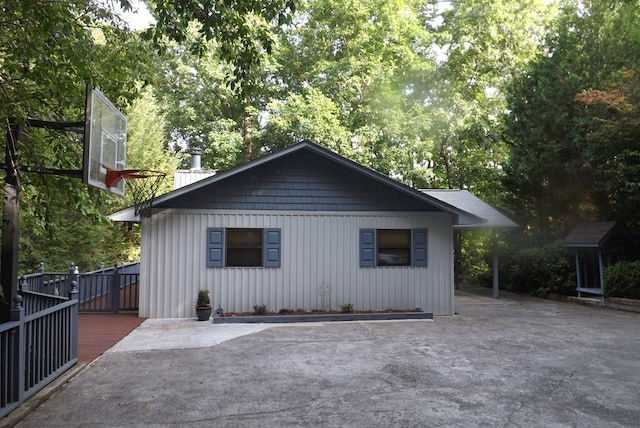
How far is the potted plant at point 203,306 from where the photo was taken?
1014 centimetres

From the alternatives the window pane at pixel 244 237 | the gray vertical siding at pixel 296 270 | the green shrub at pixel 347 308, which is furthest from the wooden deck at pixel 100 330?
the green shrub at pixel 347 308

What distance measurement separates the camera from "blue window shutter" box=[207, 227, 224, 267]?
10688 millimetres

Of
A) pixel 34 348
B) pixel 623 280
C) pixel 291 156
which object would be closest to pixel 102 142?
pixel 34 348

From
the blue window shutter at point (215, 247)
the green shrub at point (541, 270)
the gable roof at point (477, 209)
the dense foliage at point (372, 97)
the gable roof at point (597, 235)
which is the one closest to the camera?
the dense foliage at point (372, 97)

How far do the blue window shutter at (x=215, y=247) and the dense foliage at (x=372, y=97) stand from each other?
3.12 m

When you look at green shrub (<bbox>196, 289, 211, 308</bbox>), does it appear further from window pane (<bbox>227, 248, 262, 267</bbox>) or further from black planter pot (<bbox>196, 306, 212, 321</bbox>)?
window pane (<bbox>227, 248, 262, 267</bbox>)

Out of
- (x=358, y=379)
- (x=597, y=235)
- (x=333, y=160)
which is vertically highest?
(x=333, y=160)

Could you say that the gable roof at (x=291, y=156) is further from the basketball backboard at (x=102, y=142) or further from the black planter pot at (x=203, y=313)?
the basketball backboard at (x=102, y=142)

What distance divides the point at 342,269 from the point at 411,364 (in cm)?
475

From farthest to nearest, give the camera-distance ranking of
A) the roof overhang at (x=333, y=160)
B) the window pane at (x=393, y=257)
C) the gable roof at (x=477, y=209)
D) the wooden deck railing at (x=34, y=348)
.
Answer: the gable roof at (x=477, y=209) → the window pane at (x=393, y=257) → the roof overhang at (x=333, y=160) → the wooden deck railing at (x=34, y=348)

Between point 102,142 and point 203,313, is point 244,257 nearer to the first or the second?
point 203,313

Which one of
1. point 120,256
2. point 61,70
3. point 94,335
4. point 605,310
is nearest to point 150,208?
point 94,335

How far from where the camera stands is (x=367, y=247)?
11.3m

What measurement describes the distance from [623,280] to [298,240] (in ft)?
29.7
